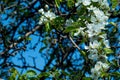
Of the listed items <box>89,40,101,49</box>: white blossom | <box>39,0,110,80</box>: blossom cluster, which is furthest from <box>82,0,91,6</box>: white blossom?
<box>89,40,101,49</box>: white blossom

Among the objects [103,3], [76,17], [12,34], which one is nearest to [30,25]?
[12,34]

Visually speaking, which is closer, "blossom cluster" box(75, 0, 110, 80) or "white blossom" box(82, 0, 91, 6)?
"blossom cluster" box(75, 0, 110, 80)

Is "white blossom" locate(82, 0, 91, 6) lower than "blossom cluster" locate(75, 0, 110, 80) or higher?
higher

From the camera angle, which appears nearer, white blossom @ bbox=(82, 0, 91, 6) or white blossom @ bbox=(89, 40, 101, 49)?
white blossom @ bbox=(89, 40, 101, 49)

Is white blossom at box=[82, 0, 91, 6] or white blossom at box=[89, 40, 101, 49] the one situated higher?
white blossom at box=[82, 0, 91, 6]

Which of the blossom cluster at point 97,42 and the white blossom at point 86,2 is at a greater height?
the white blossom at point 86,2

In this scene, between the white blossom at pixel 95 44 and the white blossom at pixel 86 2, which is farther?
the white blossom at pixel 86 2

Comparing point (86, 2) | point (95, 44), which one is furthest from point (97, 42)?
point (86, 2)

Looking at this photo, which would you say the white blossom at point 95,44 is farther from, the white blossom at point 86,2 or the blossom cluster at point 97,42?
the white blossom at point 86,2

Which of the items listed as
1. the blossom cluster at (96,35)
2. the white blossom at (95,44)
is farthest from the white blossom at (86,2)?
the white blossom at (95,44)

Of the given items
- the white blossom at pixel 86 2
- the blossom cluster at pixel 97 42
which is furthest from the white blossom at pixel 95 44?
the white blossom at pixel 86 2

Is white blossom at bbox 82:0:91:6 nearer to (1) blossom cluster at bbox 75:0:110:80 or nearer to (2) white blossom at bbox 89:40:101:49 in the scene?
(1) blossom cluster at bbox 75:0:110:80

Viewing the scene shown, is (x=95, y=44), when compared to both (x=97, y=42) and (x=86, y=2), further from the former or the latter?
(x=86, y=2)

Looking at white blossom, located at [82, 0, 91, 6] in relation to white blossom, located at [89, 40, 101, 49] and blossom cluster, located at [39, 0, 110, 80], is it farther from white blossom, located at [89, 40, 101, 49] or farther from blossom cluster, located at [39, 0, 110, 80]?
white blossom, located at [89, 40, 101, 49]
